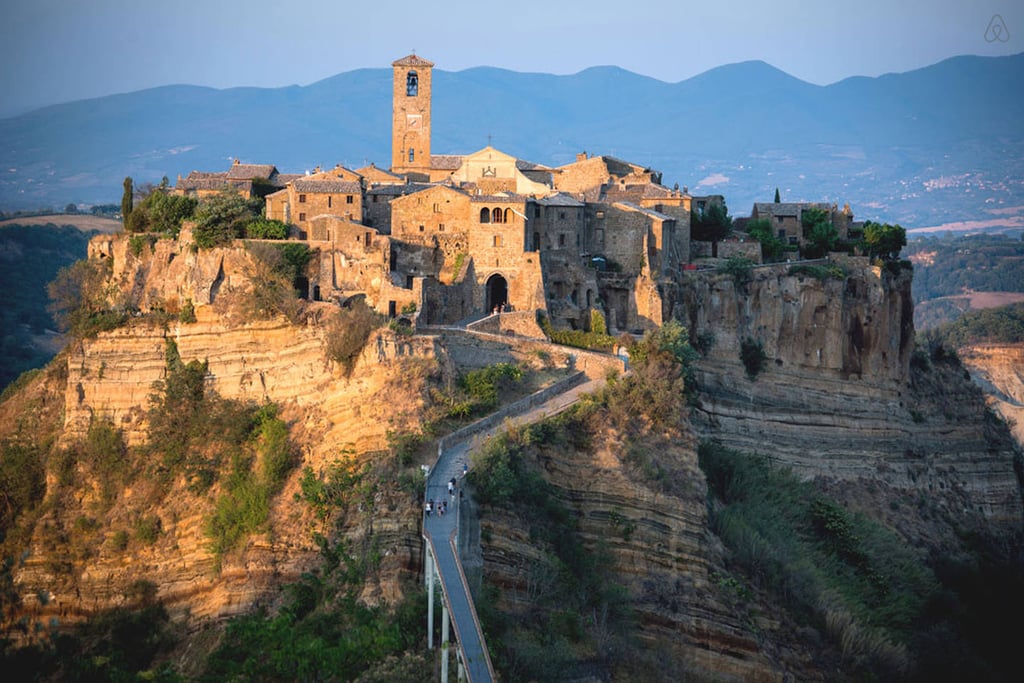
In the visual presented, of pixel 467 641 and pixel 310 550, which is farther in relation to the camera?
pixel 310 550

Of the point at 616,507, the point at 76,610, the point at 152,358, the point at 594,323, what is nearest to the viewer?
the point at 616,507

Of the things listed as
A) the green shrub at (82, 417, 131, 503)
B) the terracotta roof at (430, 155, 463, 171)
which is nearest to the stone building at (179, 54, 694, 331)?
the terracotta roof at (430, 155, 463, 171)

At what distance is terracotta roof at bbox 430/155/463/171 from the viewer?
178 feet

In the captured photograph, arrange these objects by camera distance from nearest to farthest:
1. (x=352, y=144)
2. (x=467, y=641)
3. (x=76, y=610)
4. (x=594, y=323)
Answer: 1. (x=467, y=641)
2. (x=76, y=610)
3. (x=594, y=323)
4. (x=352, y=144)

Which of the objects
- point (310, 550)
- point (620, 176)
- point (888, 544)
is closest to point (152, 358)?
point (310, 550)

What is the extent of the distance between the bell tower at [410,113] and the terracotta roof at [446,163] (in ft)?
5.88

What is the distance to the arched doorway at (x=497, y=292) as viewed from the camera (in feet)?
144

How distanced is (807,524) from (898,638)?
19.0ft

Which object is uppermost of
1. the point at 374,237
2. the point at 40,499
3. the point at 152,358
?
the point at 374,237

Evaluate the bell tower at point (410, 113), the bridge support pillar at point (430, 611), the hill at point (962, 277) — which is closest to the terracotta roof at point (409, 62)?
the bell tower at point (410, 113)

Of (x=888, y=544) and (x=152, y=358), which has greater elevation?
(x=152, y=358)

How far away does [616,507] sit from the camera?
34000mm

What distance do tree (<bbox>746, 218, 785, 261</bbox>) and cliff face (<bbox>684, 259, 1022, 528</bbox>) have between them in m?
1.47

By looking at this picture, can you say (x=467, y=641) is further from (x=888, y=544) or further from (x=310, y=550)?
(x=888, y=544)
